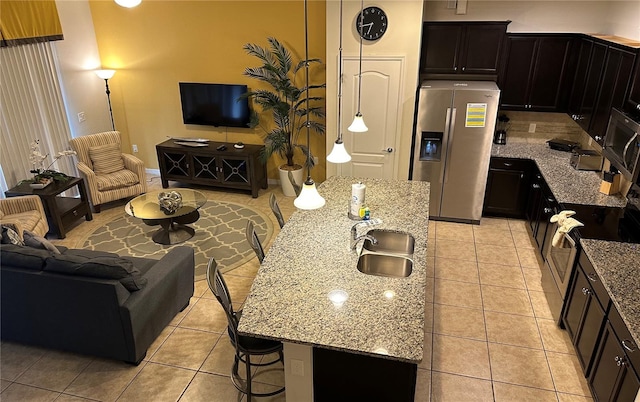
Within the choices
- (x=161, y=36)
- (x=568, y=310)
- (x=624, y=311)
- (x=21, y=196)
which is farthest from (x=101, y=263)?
(x=161, y=36)

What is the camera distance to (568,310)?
12.1ft

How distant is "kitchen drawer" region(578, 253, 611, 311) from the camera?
2.95m

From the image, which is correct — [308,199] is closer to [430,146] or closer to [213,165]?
[430,146]

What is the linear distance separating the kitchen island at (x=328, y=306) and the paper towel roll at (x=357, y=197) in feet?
0.59

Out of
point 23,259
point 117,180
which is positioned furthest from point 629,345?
point 117,180

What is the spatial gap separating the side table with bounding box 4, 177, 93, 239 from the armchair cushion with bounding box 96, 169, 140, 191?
0.23 m

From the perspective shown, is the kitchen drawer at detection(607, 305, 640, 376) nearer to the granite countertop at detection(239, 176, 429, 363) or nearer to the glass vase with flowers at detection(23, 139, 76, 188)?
the granite countertop at detection(239, 176, 429, 363)

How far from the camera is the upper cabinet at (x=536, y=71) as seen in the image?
5.26 m

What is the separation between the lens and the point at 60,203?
5750 mm

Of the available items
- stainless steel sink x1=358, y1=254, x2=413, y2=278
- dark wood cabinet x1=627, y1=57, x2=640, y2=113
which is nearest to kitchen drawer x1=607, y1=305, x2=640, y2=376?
stainless steel sink x1=358, y1=254, x2=413, y2=278

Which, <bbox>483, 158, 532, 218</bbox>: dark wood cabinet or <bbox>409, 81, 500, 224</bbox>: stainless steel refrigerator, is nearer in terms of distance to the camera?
<bbox>409, 81, 500, 224</bbox>: stainless steel refrigerator

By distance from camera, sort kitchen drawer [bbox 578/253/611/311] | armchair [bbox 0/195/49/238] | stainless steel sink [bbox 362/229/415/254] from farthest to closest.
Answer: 1. armchair [bbox 0/195/49/238]
2. stainless steel sink [bbox 362/229/415/254]
3. kitchen drawer [bbox 578/253/611/311]

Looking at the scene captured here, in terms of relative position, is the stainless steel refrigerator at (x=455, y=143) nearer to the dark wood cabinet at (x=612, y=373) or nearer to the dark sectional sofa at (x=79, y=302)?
the dark wood cabinet at (x=612, y=373)

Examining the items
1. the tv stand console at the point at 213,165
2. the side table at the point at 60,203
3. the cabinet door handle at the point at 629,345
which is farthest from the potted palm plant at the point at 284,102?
the cabinet door handle at the point at 629,345
